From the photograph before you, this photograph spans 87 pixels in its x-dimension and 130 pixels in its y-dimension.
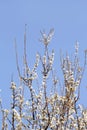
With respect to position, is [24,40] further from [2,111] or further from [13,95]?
[2,111]

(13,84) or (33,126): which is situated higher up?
(13,84)

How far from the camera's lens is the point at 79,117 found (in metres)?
7.59

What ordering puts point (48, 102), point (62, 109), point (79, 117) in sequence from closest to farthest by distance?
point (62, 109) < point (48, 102) < point (79, 117)

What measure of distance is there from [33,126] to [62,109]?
2.06ft

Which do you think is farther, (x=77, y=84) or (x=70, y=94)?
(x=77, y=84)

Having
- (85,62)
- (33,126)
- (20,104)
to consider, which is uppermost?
(85,62)

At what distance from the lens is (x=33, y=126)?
263 inches

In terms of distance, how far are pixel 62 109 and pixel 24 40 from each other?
1461 millimetres

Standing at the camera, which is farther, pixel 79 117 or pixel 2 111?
pixel 79 117

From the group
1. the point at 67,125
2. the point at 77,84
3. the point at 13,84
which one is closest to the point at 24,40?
the point at 13,84

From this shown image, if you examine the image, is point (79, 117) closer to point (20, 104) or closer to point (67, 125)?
point (67, 125)

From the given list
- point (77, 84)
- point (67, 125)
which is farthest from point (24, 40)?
point (67, 125)

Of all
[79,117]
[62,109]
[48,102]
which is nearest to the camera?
[62,109]

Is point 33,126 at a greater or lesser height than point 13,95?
lesser
